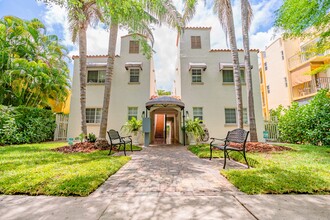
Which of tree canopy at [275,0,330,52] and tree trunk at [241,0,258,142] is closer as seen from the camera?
tree canopy at [275,0,330,52]

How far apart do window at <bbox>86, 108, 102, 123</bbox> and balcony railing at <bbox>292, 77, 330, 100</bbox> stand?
862 inches

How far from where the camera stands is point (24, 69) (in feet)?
37.2

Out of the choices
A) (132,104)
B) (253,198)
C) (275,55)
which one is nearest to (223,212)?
(253,198)

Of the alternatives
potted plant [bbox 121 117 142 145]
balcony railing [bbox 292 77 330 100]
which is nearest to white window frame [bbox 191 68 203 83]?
potted plant [bbox 121 117 142 145]

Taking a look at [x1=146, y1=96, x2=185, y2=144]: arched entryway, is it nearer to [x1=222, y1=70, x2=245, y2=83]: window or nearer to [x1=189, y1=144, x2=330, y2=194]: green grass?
[x1=222, y1=70, x2=245, y2=83]: window

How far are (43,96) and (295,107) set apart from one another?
64.7 feet

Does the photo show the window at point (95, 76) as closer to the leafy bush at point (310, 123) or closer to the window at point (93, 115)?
the window at point (93, 115)

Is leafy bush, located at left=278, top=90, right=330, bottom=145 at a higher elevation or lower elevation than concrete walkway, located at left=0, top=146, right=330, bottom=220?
higher

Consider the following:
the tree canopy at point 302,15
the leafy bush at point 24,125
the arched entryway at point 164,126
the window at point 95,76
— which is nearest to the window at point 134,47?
the window at point 95,76

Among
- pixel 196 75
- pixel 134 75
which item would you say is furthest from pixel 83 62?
pixel 196 75

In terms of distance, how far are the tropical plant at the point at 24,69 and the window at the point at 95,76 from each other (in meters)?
2.46

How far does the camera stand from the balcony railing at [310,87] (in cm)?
1736

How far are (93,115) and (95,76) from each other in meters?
3.35

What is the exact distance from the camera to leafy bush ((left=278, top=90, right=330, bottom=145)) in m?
9.70
